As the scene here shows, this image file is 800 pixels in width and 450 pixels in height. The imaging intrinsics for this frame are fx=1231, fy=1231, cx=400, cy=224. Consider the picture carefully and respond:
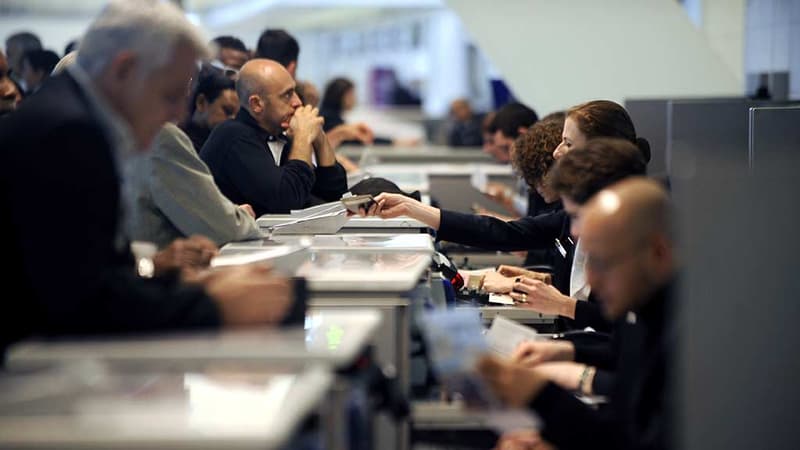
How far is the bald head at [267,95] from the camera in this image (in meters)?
4.80

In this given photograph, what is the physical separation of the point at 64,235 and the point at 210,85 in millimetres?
3571

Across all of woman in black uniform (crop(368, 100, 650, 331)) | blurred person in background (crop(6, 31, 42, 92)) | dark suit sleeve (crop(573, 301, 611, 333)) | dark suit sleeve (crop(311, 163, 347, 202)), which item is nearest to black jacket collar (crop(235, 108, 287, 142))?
dark suit sleeve (crop(311, 163, 347, 202))

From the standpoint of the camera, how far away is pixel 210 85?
5676 mm

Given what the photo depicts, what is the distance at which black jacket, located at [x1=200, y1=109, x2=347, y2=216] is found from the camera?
14.8 ft

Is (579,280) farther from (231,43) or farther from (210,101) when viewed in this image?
(231,43)

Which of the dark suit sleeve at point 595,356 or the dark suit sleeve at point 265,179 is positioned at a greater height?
the dark suit sleeve at point 265,179

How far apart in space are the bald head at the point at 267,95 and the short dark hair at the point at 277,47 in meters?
1.36

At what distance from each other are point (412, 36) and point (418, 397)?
22273 millimetres

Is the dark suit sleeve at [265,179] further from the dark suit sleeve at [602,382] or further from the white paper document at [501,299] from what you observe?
the dark suit sleeve at [602,382]

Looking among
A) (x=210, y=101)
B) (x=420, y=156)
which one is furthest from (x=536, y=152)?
(x=420, y=156)

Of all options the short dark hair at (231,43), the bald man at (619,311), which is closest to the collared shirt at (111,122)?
the bald man at (619,311)

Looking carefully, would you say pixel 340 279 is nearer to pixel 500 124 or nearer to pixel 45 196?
pixel 45 196

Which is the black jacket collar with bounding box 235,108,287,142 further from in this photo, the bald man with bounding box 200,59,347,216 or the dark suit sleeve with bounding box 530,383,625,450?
the dark suit sleeve with bounding box 530,383,625,450

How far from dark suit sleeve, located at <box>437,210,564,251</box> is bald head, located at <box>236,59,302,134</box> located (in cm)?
87
